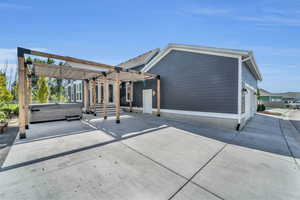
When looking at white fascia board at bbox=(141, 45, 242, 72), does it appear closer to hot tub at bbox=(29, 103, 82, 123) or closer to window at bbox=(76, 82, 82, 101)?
hot tub at bbox=(29, 103, 82, 123)

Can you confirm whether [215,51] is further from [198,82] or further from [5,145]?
[5,145]

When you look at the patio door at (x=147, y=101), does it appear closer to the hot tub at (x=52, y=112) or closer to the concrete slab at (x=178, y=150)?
the hot tub at (x=52, y=112)

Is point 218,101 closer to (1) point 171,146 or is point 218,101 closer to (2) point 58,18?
(1) point 171,146

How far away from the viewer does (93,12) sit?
6.63 metres

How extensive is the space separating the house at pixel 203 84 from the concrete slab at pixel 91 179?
5.26 meters

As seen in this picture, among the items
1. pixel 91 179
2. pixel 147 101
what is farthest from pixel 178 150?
pixel 147 101

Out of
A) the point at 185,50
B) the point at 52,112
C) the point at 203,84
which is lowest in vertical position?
the point at 52,112

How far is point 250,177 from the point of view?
238 cm

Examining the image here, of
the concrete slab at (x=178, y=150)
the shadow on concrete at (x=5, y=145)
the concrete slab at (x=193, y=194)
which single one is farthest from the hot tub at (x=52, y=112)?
the concrete slab at (x=193, y=194)

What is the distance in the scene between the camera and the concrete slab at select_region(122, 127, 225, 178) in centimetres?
277

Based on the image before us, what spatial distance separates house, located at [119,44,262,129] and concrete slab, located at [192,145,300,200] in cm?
329

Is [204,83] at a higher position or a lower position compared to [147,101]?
higher

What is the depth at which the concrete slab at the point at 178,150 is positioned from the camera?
277cm

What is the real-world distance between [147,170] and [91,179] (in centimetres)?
108
